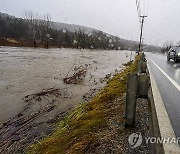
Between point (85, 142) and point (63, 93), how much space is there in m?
8.84

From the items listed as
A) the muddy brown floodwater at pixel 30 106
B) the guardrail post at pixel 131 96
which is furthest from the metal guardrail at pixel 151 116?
the muddy brown floodwater at pixel 30 106

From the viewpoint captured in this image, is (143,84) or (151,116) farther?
(143,84)

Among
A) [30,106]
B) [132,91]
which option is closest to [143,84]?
[132,91]

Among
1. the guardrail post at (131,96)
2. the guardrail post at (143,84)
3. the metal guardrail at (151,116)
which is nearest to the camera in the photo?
the metal guardrail at (151,116)

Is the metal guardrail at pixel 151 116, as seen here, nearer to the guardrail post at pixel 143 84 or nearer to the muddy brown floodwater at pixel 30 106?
the guardrail post at pixel 143 84

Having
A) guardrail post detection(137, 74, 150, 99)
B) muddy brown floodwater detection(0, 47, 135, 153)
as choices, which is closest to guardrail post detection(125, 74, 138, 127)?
guardrail post detection(137, 74, 150, 99)

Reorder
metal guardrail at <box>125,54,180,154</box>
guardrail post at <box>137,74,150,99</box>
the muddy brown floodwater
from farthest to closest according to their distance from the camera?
the muddy brown floodwater
guardrail post at <box>137,74,150,99</box>
metal guardrail at <box>125,54,180,154</box>

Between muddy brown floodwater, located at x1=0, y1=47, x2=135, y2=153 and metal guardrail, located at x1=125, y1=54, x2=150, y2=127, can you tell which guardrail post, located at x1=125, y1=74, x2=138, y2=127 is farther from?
muddy brown floodwater, located at x1=0, y1=47, x2=135, y2=153

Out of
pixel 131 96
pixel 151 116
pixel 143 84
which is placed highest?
pixel 143 84

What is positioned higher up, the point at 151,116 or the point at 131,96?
the point at 131,96

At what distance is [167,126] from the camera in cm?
387

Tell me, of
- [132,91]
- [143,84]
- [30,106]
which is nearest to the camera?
[132,91]

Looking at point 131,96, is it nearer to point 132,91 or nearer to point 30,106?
point 132,91

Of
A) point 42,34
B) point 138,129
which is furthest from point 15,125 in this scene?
point 42,34
